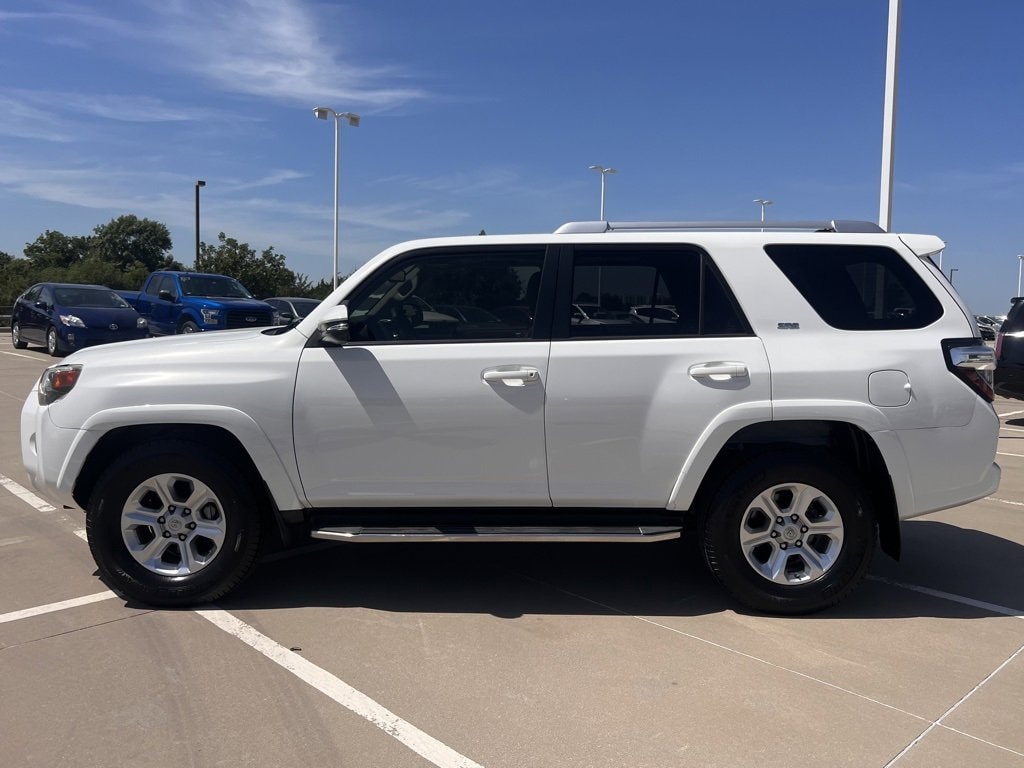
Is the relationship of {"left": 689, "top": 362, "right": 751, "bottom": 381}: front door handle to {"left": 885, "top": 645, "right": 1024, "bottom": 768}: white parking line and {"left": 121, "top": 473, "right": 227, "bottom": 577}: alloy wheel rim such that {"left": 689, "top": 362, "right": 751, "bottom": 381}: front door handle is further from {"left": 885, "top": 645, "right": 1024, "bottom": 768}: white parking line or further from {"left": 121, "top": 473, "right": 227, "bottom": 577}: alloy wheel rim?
{"left": 121, "top": 473, "right": 227, "bottom": 577}: alloy wheel rim

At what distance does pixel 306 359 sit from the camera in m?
4.13

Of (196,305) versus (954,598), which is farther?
(196,305)

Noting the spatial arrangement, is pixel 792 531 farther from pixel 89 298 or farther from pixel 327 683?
pixel 89 298

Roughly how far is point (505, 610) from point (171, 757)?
179 centimetres

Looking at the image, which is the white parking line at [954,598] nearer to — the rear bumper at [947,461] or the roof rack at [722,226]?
the rear bumper at [947,461]

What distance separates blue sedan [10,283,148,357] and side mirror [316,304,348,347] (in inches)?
558

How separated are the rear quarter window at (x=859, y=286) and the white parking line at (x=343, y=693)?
2721 mm

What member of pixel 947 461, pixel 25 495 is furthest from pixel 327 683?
pixel 25 495

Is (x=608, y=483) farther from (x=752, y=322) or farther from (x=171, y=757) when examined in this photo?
(x=171, y=757)

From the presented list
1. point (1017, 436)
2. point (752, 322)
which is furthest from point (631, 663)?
point (1017, 436)

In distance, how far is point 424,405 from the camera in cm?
406

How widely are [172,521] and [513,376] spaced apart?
188cm

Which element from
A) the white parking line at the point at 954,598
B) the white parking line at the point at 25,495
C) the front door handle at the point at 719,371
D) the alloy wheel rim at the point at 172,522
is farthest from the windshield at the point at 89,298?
the white parking line at the point at 954,598

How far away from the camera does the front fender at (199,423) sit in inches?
160
